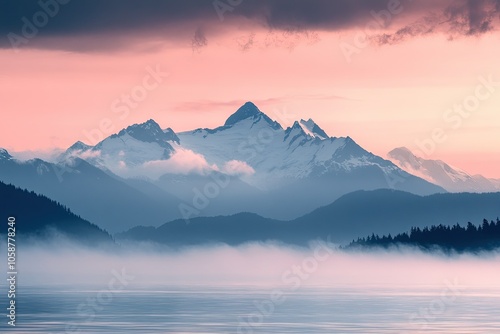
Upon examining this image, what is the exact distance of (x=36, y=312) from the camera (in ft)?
509

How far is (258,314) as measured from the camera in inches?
6073

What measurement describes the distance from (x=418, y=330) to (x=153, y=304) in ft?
177

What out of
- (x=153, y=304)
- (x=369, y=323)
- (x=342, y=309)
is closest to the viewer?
(x=369, y=323)

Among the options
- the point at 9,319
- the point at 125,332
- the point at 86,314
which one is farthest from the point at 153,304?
the point at 125,332

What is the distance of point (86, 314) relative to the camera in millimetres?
153250

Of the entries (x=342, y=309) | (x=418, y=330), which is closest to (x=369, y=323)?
(x=418, y=330)

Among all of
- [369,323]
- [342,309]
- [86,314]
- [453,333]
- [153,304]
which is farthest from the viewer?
[153,304]

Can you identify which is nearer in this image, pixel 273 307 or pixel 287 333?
pixel 287 333

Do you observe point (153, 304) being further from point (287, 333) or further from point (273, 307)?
point (287, 333)

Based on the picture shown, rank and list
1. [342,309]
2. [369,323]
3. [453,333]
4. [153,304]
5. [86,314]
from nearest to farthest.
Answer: [453,333] → [369,323] → [86,314] → [342,309] → [153,304]

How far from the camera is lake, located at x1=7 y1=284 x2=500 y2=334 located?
132 meters

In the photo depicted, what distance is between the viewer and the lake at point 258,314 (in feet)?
434

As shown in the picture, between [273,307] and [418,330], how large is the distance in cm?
4022

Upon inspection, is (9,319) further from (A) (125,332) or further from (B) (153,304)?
(B) (153,304)
